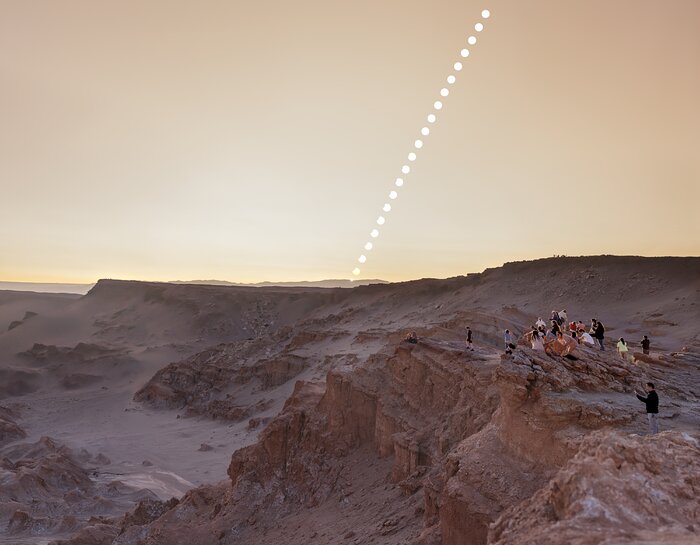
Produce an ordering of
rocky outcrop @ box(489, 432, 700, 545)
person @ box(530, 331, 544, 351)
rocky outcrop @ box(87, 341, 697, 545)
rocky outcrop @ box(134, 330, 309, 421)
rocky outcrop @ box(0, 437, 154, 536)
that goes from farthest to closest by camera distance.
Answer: rocky outcrop @ box(134, 330, 309, 421) → rocky outcrop @ box(0, 437, 154, 536) → person @ box(530, 331, 544, 351) → rocky outcrop @ box(87, 341, 697, 545) → rocky outcrop @ box(489, 432, 700, 545)

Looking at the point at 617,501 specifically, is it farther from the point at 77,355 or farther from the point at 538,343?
the point at 77,355

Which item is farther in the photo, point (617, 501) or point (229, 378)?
point (229, 378)

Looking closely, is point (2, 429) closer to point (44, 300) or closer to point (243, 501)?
point (243, 501)

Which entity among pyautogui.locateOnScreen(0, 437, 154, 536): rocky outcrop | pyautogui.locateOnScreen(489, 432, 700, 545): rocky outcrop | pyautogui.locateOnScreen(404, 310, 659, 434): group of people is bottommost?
pyautogui.locateOnScreen(0, 437, 154, 536): rocky outcrop

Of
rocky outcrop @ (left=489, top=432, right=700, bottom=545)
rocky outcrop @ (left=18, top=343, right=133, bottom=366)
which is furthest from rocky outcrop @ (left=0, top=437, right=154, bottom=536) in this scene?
rocky outcrop @ (left=18, top=343, right=133, bottom=366)

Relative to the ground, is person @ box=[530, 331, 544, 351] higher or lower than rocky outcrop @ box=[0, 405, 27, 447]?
higher

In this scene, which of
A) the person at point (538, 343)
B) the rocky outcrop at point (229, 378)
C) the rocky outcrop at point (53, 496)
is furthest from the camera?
the rocky outcrop at point (229, 378)

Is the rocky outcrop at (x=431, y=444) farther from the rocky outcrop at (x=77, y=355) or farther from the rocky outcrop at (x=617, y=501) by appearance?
the rocky outcrop at (x=77, y=355)

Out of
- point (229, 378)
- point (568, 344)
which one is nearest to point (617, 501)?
point (568, 344)

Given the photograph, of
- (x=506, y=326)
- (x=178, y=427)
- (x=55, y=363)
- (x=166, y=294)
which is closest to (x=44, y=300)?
(x=166, y=294)

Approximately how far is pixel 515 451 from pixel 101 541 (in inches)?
500

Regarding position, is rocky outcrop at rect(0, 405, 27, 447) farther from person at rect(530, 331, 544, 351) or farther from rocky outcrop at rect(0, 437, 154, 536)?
person at rect(530, 331, 544, 351)

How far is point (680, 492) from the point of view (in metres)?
5.68

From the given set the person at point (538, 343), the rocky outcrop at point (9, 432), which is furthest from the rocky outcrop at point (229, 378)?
the person at point (538, 343)
